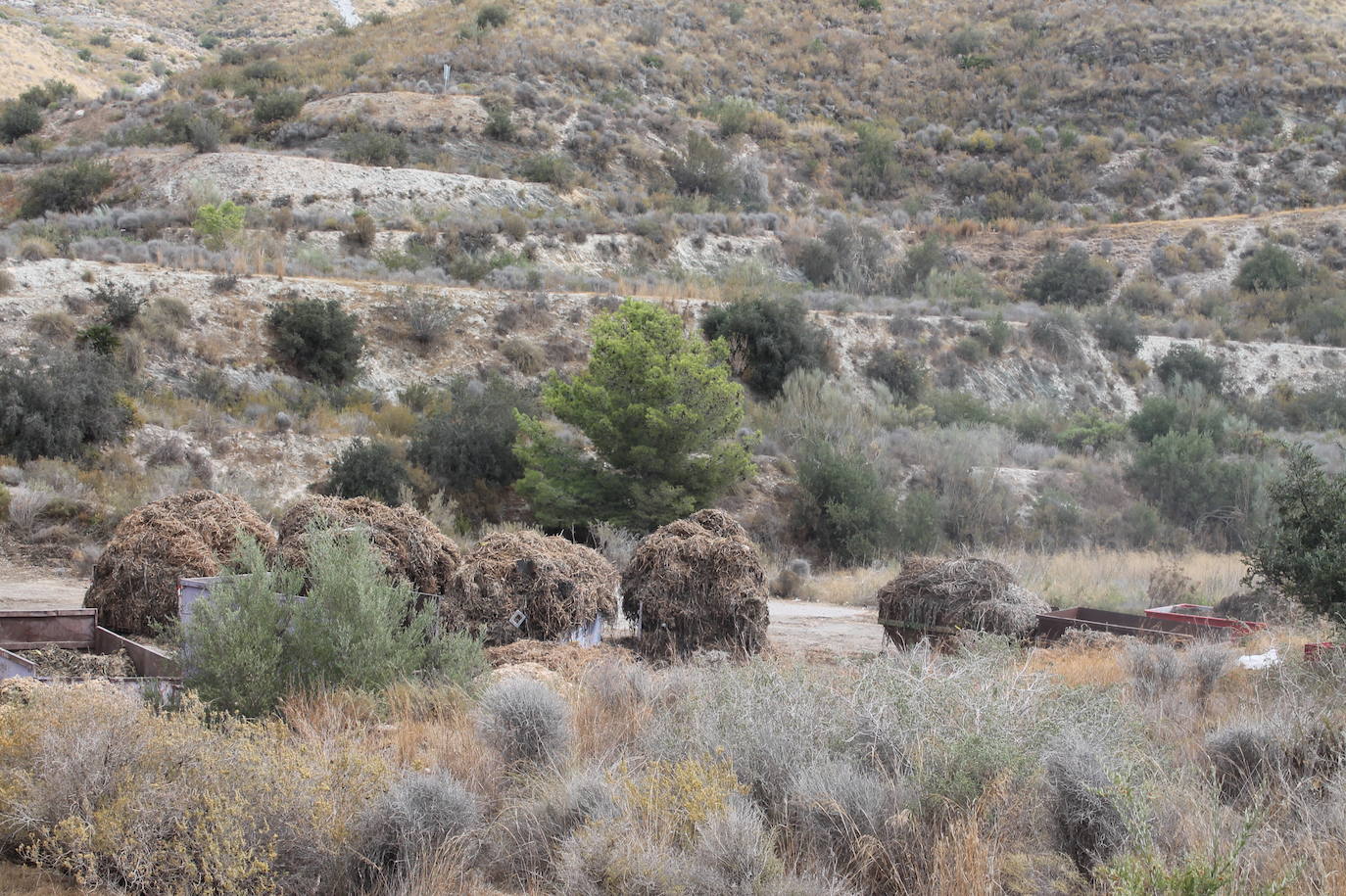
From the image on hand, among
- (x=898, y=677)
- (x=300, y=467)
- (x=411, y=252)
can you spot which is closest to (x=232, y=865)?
(x=898, y=677)

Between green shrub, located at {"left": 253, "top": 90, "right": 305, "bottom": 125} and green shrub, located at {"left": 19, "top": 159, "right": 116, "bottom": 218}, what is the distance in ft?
27.6

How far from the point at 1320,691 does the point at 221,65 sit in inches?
2204

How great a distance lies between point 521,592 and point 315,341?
19.5 meters

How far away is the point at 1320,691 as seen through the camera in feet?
24.3

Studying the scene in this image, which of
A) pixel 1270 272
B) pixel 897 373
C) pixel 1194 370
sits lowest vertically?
pixel 897 373

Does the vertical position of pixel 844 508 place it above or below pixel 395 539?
below

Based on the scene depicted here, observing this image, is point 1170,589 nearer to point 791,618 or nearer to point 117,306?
point 791,618

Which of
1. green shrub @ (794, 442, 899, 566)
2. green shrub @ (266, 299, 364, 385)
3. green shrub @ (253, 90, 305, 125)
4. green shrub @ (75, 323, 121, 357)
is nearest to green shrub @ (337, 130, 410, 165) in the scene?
green shrub @ (253, 90, 305, 125)

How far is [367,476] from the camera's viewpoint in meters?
22.7

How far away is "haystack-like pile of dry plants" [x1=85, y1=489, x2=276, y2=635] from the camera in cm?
1045

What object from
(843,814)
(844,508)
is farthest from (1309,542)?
(844,508)

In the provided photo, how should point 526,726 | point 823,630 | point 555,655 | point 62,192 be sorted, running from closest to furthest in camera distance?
point 526,726 → point 555,655 → point 823,630 → point 62,192

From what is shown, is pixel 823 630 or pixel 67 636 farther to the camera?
pixel 823 630

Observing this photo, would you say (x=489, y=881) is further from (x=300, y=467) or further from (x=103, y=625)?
(x=300, y=467)
